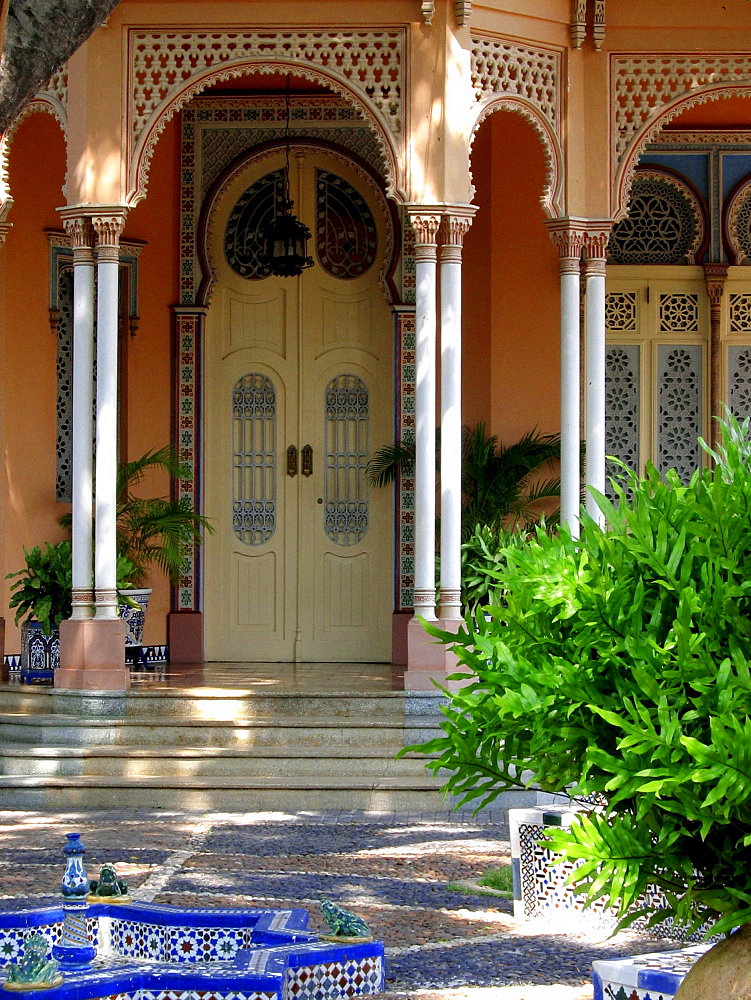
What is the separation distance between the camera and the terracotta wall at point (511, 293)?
1204 centimetres

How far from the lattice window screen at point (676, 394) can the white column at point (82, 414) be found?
5.17m

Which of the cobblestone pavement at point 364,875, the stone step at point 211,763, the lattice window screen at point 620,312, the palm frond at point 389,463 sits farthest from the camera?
the lattice window screen at point 620,312

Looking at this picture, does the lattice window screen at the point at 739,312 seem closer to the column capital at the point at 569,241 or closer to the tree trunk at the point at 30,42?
the column capital at the point at 569,241

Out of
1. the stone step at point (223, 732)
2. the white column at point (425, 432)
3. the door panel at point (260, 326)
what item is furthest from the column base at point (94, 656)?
the door panel at point (260, 326)

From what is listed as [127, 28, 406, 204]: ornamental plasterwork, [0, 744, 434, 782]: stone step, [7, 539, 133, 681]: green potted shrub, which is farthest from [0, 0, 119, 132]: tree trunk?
[7, 539, 133, 681]: green potted shrub

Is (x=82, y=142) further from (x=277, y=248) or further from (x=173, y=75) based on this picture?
(x=277, y=248)

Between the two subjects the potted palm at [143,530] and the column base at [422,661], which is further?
the potted palm at [143,530]

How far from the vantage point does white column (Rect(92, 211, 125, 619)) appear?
954cm

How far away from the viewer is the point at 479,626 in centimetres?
253

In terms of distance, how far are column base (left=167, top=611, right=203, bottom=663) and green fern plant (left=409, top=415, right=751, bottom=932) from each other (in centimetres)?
976

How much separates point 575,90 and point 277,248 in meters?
2.66

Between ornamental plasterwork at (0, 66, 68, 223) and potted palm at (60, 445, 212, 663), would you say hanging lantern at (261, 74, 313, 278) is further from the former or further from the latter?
ornamental plasterwork at (0, 66, 68, 223)

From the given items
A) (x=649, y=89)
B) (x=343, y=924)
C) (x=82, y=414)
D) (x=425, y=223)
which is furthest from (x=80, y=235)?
(x=343, y=924)

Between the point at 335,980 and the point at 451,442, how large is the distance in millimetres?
5493
